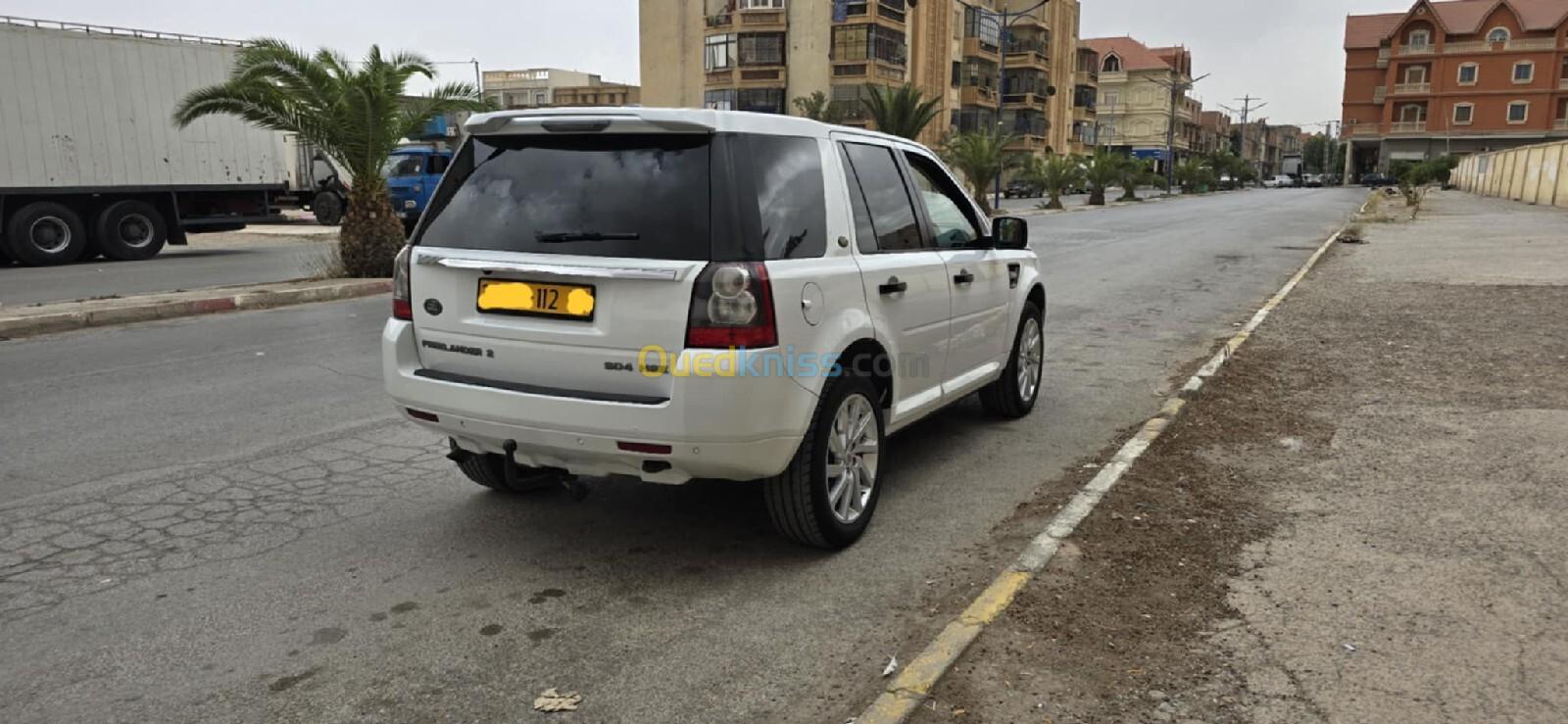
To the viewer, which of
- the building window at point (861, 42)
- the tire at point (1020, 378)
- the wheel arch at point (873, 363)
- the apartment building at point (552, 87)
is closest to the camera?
the wheel arch at point (873, 363)

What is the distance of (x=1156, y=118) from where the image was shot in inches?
4385

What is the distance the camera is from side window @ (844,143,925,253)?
4.84m

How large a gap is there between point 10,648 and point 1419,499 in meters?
5.67

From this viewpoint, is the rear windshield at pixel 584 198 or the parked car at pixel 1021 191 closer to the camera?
the rear windshield at pixel 584 198

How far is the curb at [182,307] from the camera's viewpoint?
10707 mm

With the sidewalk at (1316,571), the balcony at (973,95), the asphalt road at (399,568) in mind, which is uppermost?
the balcony at (973,95)

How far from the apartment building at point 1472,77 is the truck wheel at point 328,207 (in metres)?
98.0

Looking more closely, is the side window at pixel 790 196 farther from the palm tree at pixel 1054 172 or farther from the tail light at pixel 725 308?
the palm tree at pixel 1054 172

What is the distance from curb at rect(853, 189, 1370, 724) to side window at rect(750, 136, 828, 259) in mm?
1441

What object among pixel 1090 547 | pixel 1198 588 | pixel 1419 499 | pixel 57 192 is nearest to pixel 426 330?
pixel 1090 547

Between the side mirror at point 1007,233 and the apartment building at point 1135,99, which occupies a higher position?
the apartment building at point 1135,99

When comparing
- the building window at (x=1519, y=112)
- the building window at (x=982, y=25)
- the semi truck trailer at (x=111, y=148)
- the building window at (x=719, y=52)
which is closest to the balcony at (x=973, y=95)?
the building window at (x=982, y=25)

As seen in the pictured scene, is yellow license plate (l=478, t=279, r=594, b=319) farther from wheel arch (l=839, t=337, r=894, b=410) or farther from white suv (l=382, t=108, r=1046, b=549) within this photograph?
wheel arch (l=839, t=337, r=894, b=410)

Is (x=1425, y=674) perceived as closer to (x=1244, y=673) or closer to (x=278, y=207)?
(x=1244, y=673)
